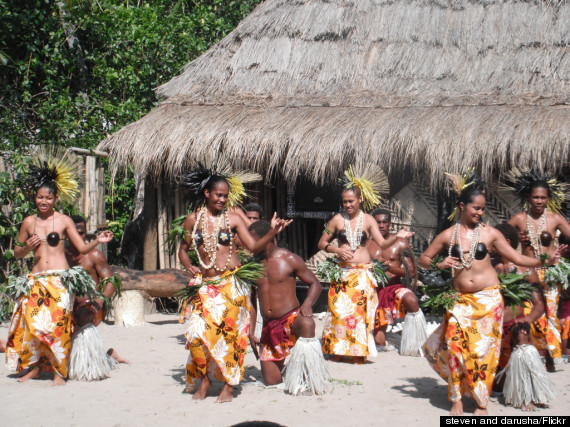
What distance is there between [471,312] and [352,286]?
2025 millimetres

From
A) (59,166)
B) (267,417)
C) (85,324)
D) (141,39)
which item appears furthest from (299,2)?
(267,417)

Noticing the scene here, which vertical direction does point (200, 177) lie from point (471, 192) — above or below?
above

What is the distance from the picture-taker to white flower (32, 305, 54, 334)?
625 centimetres

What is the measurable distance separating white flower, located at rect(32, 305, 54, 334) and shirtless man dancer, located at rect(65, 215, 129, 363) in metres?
0.28

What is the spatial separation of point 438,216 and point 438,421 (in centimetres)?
475

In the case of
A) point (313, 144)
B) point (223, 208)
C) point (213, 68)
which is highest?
point (213, 68)

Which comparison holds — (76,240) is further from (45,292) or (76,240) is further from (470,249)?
(470,249)

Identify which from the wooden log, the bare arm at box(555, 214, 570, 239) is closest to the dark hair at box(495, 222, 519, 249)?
the bare arm at box(555, 214, 570, 239)

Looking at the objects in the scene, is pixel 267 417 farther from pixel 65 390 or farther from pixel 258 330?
pixel 258 330

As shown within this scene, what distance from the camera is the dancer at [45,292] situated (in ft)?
20.6

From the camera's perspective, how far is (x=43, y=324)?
6.26 m

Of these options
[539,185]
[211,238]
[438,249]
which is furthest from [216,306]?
[539,185]

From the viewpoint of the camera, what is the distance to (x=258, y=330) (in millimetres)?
8000

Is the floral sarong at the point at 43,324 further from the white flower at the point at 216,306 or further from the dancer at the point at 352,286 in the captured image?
the dancer at the point at 352,286
